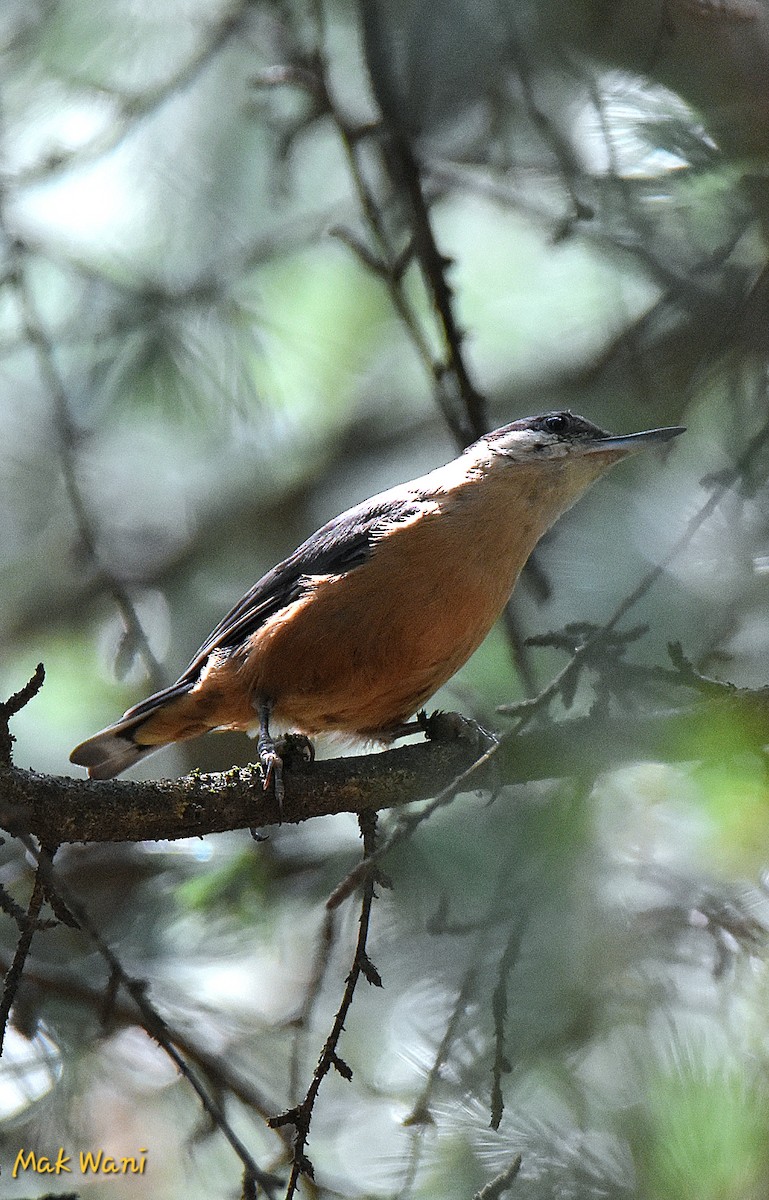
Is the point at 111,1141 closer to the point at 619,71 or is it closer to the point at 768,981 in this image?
the point at 768,981

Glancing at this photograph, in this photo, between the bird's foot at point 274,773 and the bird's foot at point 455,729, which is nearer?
the bird's foot at point 274,773

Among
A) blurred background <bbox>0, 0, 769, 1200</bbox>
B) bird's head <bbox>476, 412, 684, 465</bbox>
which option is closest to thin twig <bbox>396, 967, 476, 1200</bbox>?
blurred background <bbox>0, 0, 769, 1200</bbox>

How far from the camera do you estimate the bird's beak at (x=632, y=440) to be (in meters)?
2.93

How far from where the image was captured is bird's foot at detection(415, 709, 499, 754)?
10.4 feet

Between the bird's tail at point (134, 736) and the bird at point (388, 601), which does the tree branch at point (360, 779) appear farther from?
the bird's tail at point (134, 736)

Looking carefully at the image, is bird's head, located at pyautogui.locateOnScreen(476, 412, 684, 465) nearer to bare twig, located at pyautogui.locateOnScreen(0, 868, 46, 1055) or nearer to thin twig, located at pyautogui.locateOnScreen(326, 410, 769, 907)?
thin twig, located at pyautogui.locateOnScreen(326, 410, 769, 907)

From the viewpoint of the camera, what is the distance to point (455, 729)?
329 cm

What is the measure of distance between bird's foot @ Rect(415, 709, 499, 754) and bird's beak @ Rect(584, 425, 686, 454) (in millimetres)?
862

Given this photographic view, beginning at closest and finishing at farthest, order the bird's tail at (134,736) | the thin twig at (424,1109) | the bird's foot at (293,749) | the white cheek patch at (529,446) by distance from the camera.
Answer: the thin twig at (424,1109) → the bird's foot at (293,749) → the white cheek patch at (529,446) → the bird's tail at (134,736)

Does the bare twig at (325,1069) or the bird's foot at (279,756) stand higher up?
the bird's foot at (279,756)

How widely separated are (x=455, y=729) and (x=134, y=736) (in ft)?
3.75

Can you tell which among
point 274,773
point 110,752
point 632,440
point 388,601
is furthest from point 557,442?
point 110,752

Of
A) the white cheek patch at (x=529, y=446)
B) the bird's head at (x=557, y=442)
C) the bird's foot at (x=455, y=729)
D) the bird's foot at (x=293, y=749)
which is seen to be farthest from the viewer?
the white cheek patch at (x=529, y=446)

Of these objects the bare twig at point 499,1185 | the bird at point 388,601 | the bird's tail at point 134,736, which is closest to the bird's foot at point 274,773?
the bird at point 388,601
